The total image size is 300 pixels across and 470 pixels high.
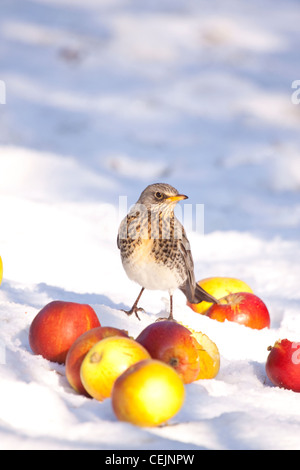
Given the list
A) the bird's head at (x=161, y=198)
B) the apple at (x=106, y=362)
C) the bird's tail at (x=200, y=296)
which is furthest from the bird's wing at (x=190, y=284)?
the apple at (x=106, y=362)

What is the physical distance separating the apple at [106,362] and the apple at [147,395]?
0.65ft

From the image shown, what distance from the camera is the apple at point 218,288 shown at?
5.34m

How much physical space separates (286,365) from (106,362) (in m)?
1.10

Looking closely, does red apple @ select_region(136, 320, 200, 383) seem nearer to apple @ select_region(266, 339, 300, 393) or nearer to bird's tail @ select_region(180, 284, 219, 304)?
apple @ select_region(266, 339, 300, 393)

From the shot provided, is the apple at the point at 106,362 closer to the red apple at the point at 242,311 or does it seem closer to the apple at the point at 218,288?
the red apple at the point at 242,311

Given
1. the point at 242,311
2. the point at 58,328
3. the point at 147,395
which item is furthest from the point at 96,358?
the point at 242,311

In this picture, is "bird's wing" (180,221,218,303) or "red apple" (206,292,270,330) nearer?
"bird's wing" (180,221,218,303)

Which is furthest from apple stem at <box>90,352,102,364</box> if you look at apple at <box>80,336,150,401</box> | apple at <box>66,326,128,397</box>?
apple at <box>66,326,128,397</box>

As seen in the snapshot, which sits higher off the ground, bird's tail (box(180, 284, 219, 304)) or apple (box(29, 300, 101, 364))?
bird's tail (box(180, 284, 219, 304))

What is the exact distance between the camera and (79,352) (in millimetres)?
2990

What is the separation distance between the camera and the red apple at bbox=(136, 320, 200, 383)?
307 cm

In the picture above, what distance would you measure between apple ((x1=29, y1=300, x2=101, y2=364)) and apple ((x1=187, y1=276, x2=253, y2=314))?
215cm
